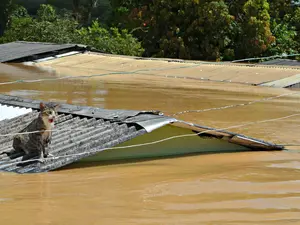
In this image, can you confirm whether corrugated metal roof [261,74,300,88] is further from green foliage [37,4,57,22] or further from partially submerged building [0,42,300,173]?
green foliage [37,4,57,22]

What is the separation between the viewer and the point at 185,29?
2531 centimetres

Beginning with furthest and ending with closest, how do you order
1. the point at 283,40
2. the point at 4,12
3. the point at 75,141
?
1. the point at 4,12
2. the point at 283,40
3. the point at 75,141

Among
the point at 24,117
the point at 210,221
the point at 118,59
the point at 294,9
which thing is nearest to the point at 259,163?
the point at 210,221

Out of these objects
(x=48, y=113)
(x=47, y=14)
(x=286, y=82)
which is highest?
(x=47, y=14)

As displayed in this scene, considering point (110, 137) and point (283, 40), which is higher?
point (283, 40)

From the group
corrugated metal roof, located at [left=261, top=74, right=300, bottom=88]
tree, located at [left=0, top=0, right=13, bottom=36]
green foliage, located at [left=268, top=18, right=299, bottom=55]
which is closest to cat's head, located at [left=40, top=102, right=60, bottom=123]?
corrugated metal roof, located at [left=261, top=74, right=300, bottom=88]

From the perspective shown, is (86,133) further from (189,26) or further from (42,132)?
(189,26)

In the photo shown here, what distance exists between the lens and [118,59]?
21047 mm

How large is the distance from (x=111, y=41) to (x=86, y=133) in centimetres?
1848

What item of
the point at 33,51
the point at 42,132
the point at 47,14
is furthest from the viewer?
the point at 47,14

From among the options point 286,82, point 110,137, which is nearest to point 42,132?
point 110,137

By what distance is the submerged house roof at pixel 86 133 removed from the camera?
22.1 feet

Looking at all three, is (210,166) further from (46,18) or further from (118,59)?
(46,18)

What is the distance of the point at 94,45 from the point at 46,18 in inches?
104
